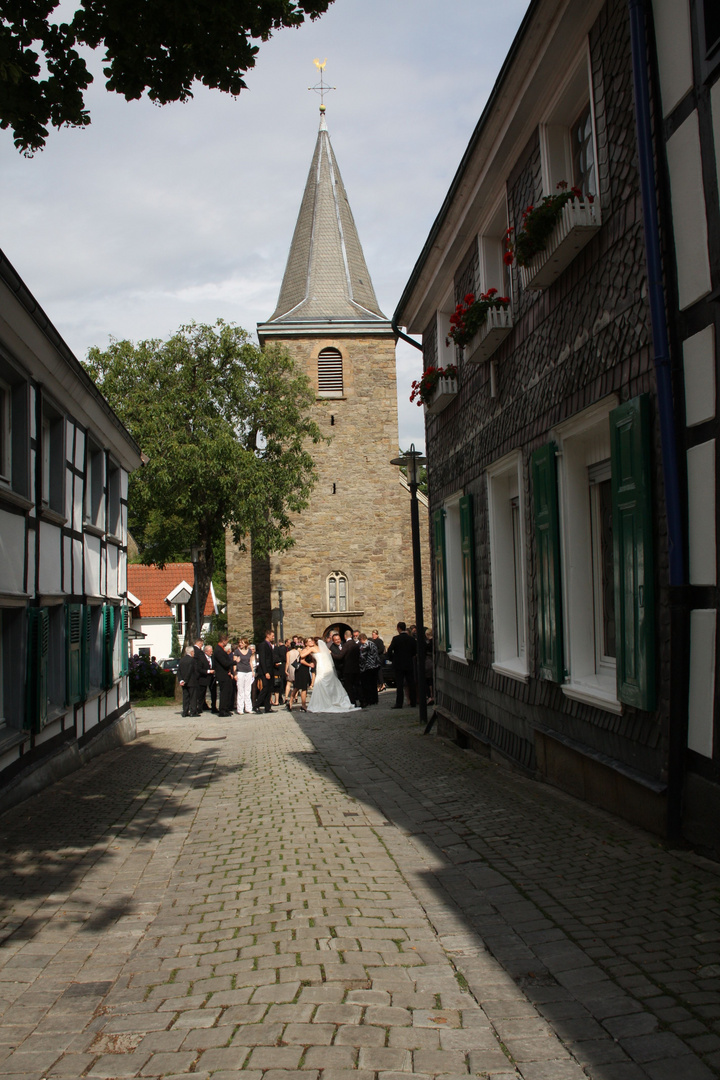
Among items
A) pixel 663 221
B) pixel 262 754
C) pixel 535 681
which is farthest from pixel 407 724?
pixel 663 221

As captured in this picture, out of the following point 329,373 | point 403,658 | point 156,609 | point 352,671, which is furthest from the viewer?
point 156,609

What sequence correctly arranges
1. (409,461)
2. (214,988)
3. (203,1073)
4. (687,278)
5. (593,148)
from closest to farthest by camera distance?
(203,1073) → (214,988) → (687,278) → (593,148) → (409,461)

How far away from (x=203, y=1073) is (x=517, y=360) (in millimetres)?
6728

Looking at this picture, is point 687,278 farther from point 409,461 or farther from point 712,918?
point 409,461

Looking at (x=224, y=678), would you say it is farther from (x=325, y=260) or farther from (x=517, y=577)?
(x=325, y=260)

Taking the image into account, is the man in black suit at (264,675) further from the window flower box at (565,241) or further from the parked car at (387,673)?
the window flower box at (565,241)

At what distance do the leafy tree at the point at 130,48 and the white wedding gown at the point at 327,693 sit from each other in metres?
13.9

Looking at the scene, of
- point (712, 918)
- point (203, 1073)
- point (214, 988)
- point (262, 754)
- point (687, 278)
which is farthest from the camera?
point (262, 754)

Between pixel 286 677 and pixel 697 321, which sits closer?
pixel 697 321

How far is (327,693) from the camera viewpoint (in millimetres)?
18828

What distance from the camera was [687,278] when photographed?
5164mm

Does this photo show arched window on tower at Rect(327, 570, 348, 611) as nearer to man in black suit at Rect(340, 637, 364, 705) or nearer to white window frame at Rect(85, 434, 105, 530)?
man in black suit at Rect(340, 637, 364, 705)

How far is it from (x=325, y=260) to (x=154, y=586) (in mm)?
17541

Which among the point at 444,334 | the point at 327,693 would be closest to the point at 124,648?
the point at 327,693
